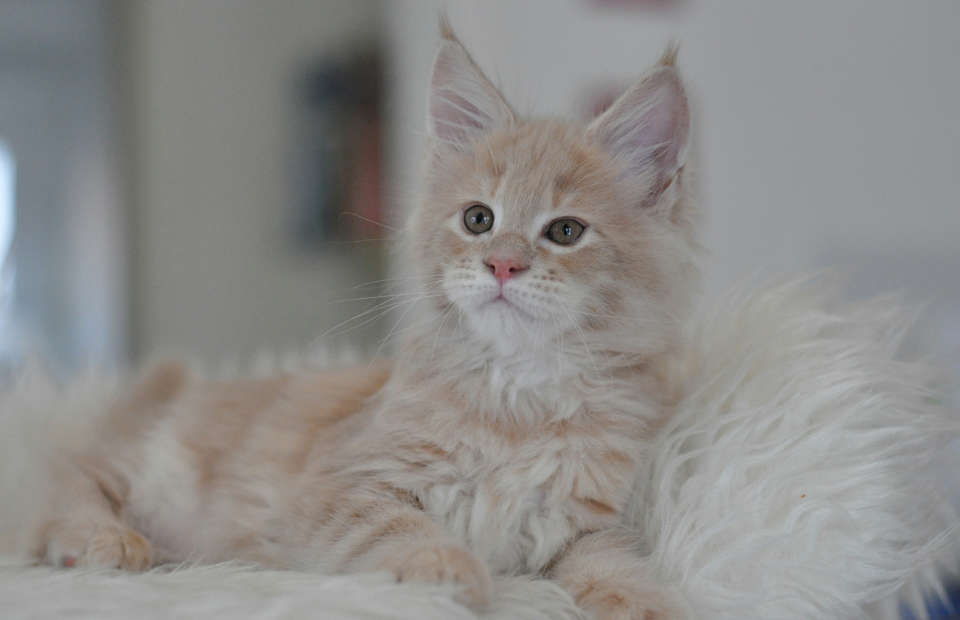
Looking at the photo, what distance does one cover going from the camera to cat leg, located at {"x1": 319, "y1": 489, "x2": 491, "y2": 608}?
2.28 feet

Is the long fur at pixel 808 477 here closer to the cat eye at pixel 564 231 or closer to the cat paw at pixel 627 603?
the cat paw at pixel 627 603

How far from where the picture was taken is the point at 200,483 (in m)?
1.13

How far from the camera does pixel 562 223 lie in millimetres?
936

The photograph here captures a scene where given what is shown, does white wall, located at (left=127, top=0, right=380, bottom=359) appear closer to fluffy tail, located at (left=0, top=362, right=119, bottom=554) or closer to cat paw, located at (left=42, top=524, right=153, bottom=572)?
fluffy tail, located at (left=0, top=362, right=119, bottom=554)

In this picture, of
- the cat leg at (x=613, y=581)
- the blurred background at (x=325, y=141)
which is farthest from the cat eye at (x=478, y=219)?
the blurred background at (x=325, y=141)

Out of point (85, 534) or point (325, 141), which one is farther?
point (325, 141)

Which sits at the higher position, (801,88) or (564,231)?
(801,88)

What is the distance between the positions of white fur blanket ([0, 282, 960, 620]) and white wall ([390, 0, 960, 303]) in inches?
53.2

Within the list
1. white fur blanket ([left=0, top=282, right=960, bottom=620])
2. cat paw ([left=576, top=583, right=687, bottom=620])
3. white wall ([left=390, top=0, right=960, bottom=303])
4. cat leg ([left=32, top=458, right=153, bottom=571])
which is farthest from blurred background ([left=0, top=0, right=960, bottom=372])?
cat paw ([left=576, top=583, right=687, bottom=620])

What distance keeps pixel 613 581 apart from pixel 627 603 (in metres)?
0.04

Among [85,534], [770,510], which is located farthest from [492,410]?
[85,534]

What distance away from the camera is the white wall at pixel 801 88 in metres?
2.25

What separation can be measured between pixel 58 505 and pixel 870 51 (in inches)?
100

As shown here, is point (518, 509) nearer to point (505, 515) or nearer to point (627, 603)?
point (505, 515)
